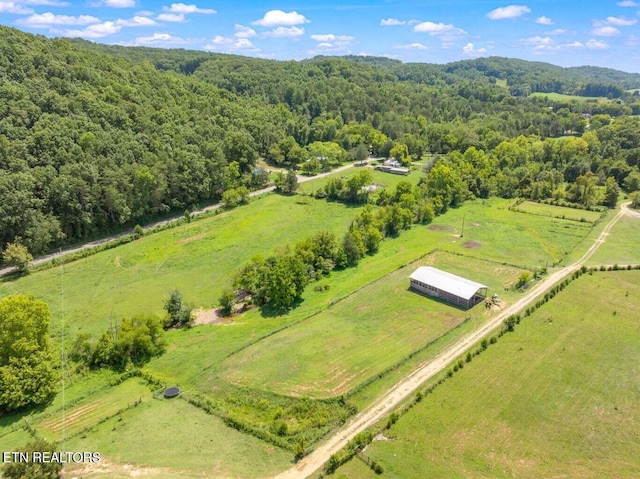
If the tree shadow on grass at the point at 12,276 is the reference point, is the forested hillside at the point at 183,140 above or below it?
above

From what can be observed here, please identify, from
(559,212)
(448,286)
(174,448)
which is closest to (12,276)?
(174,448)

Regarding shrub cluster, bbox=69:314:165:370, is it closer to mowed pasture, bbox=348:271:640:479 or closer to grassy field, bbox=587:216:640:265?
mowed pasture, bbox=348:271:640:479

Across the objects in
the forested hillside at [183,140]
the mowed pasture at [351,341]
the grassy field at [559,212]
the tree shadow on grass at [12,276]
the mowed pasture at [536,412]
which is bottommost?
the mowed pasture at [536,412]

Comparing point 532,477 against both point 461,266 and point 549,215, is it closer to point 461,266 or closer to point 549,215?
point 461,266

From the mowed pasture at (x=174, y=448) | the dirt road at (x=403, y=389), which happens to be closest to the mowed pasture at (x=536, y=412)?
the dirt road at (x=403, y=389)

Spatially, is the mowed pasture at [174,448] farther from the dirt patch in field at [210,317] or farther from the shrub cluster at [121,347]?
the dirt patch in field at [210,317]

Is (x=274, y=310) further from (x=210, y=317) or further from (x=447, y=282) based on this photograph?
(x=447, y=282)
